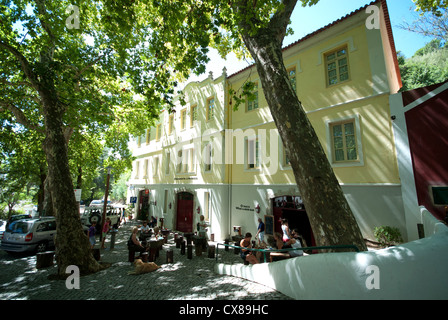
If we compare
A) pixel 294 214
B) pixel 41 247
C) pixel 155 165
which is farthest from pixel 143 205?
pixel 294 214

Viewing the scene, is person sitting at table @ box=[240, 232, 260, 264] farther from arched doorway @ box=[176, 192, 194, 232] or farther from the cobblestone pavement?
arched doorway @ box=[176, 192, 194, 232]

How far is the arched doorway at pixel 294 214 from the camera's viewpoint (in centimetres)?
945

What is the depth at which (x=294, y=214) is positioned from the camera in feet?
32.2

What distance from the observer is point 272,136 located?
1084 cm

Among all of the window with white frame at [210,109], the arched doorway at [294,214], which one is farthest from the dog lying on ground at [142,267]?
the window with white frame at [210,109]

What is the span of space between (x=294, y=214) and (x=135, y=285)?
283 inches

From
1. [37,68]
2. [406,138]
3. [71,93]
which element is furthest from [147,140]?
[406,138]

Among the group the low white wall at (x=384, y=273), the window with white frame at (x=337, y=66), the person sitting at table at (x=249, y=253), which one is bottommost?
the person sitting at table at (x=249, y=253)

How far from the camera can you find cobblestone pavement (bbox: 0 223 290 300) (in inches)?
189

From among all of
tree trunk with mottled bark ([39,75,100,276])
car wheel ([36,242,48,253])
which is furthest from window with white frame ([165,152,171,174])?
tree trunk with mottled bark ([39,75,100,276])

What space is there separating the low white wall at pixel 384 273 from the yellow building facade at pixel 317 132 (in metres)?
5.60

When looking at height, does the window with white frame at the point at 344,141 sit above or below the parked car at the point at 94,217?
above

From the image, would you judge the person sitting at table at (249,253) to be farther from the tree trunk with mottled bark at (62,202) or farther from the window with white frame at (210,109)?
the window with white frame at (210,109)
